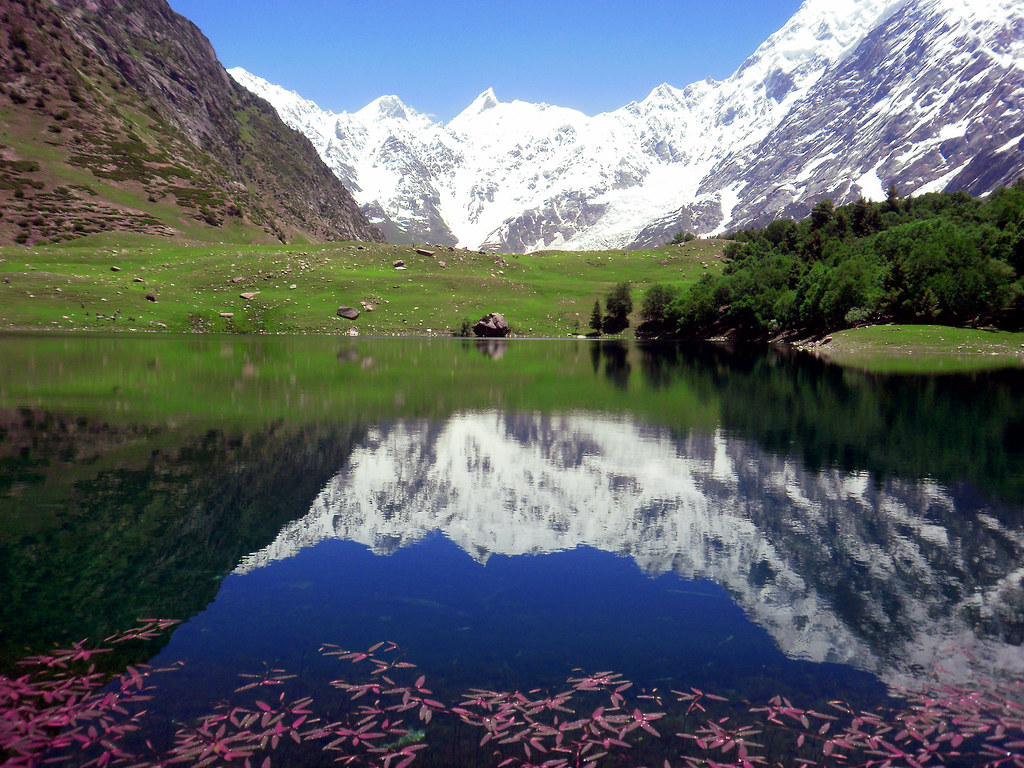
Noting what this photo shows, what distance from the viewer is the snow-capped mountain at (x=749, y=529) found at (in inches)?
527

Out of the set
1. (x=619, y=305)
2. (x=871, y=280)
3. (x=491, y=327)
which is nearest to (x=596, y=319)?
(x=619, y=305)

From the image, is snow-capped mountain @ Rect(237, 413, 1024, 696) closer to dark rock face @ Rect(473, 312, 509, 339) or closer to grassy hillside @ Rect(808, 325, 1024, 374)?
grassy hillside @ Rect(808, 325, 1024, 374)

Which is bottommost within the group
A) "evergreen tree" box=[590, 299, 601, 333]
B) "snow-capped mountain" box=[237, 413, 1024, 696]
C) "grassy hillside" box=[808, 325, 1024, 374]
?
"snow-capped mountain" box=[237, 413, 1024, 696]

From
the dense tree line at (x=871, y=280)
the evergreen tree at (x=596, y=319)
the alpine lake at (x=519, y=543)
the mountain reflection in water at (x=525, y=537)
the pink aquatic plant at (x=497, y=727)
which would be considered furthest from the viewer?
the evergreen tree at (x=596, y=319)

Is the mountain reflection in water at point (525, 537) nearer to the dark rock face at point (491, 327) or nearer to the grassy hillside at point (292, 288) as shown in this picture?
the grassy hillside at point (292, 288)

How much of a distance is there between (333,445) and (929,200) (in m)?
216

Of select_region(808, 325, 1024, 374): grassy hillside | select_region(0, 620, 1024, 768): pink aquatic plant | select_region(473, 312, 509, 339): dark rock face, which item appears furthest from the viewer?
select_region(473, 312, 509, 339): dark rock face

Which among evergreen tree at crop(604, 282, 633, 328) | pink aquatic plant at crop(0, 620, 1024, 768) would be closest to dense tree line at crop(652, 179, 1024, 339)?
evergreen tree at crop(604, 282, 633, 328)

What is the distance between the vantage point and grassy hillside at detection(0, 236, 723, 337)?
118 m

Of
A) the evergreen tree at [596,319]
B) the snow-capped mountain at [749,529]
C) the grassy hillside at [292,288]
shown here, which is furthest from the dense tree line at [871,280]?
the snow-capped mountain at [749,529]

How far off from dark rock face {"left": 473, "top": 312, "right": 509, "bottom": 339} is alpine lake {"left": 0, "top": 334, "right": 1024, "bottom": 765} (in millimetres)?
Answer: 98136

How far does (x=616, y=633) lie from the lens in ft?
42.5

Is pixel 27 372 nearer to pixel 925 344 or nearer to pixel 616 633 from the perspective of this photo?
pixel 616 633

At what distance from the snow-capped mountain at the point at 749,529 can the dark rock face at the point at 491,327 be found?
107 meters
